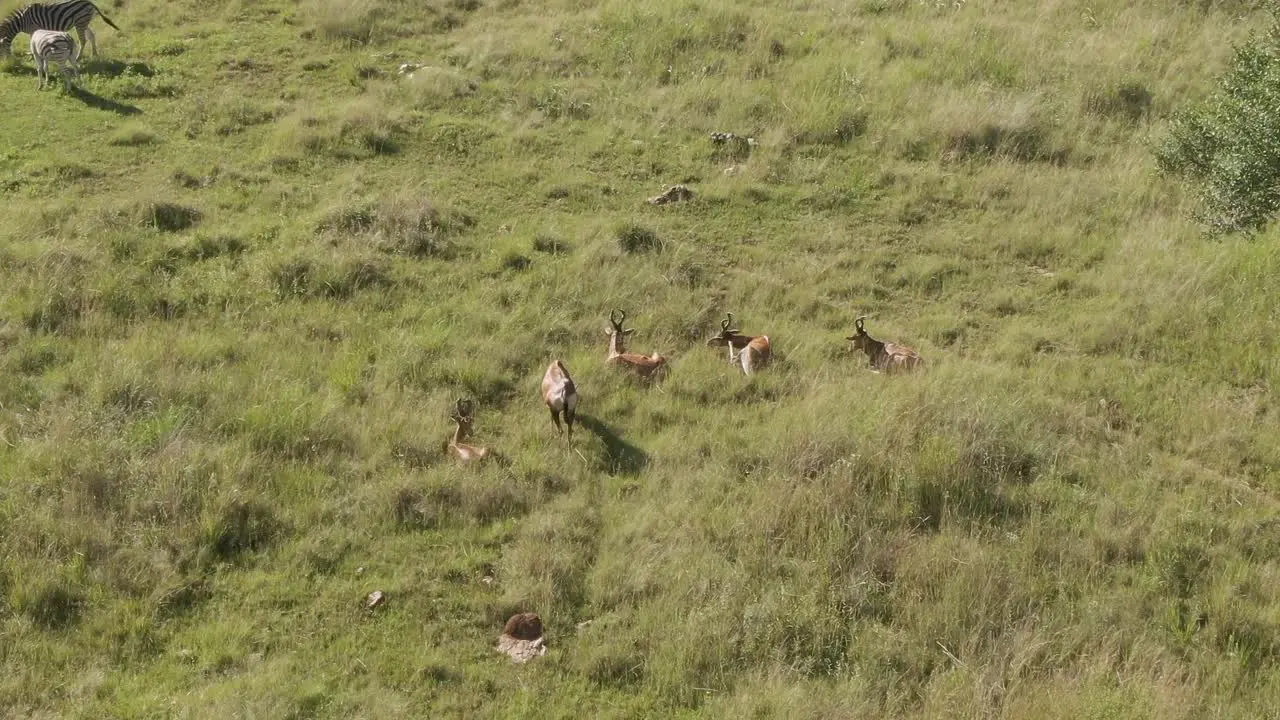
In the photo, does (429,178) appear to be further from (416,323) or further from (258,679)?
(258,679)

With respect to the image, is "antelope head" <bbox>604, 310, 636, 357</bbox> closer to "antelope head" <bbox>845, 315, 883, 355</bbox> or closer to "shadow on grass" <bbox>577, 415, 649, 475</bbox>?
"shadow on grass" <bbox>577, 415, 649, 475</bbox>

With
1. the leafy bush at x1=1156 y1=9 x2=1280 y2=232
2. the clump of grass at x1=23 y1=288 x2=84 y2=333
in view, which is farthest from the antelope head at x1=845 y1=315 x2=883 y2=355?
the clump of grass at x1=23 y1=288 x2=84 y2=333

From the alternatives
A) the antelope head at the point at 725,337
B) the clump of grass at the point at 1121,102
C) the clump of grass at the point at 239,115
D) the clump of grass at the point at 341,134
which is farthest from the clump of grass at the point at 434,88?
the clump of grass at the point at 1121,102

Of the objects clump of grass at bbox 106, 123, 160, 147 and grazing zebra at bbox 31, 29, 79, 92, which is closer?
clump of grass at bbox 106, 123, 160, 147

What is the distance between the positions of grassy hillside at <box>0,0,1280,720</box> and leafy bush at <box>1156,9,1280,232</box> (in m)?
0.45

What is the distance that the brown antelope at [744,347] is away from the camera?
9195 mm

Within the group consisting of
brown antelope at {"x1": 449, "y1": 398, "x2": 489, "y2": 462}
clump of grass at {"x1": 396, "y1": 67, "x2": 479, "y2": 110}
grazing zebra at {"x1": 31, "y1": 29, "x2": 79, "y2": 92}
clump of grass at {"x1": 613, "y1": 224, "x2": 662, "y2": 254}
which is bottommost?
brown antelope at {"x1": 449, "y1": 398, "x2": 489, "y2": 462}

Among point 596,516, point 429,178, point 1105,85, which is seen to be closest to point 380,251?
point 429,178

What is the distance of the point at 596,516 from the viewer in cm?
733

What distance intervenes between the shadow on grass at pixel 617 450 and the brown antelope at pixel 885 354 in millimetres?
2362

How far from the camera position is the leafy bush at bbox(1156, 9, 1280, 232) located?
31.9ft

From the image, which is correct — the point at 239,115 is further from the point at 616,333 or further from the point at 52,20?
the point at 616,333

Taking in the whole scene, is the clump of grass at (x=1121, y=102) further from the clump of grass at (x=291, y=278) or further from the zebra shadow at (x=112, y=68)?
the zebra shadow at (x=112, y=68)

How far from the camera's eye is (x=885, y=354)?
925 centimetres
